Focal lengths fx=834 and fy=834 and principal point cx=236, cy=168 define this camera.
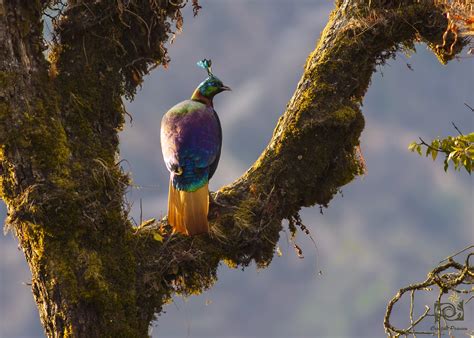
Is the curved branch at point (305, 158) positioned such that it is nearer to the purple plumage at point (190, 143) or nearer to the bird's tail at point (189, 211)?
the bird's tail at point (189, 211)

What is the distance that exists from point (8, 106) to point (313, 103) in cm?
194

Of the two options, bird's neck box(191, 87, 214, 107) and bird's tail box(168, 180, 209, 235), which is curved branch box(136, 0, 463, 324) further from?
bird's neck box(191, 87, 214, 107)

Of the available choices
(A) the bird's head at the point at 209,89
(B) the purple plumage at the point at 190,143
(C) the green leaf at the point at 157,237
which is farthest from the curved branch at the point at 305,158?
(A) the bird's head at the point at 209,89

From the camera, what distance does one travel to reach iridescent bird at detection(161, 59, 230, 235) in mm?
5168

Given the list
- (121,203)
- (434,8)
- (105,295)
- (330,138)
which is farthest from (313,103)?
(105,295)

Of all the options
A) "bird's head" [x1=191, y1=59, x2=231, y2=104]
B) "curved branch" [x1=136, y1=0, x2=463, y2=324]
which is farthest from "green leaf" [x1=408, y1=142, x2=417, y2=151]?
"bird's head" [x1=191, y1=59, x2=231, y2=104]

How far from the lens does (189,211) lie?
516 centimetres

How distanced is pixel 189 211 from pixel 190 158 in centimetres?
38

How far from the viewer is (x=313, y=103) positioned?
17.9 feet

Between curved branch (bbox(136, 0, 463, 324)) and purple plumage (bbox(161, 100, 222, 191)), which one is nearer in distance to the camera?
curved branch (bbox(136, 0, 463, 324))

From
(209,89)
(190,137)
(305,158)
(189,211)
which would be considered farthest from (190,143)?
(305,158)

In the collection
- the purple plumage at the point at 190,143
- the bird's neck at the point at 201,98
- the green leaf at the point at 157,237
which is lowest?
the green leaf at the point at 157,237

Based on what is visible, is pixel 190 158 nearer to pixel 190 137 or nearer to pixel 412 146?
pixel 190 137

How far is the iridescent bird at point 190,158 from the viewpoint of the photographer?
5.17 metres
